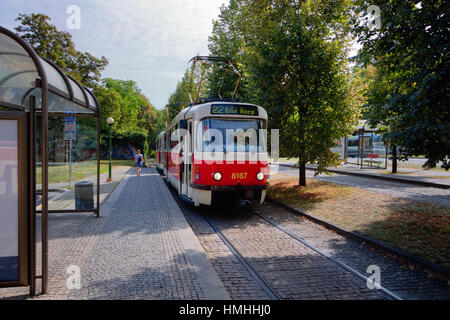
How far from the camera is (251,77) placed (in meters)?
11.9

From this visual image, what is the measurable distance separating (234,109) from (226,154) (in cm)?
136

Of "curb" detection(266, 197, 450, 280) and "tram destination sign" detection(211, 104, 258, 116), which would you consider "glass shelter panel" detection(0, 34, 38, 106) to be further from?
"curb" detection(266, 197, 450, 280)

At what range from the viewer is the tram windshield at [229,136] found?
8398 mm

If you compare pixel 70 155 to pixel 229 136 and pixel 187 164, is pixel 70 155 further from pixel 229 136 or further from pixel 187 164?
pixel 229 136

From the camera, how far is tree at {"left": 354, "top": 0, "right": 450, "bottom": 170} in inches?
178

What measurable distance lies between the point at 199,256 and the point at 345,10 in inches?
393

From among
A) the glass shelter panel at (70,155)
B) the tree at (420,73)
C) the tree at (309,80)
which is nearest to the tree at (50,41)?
the glass shelter panel at (70,155)

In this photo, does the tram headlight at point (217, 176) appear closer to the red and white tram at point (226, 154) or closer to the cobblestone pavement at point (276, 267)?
the red and white tram at point (226, 154)

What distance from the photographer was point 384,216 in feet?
26.3

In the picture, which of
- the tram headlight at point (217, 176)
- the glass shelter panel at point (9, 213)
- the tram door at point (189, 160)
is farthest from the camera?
the tram door at point (189, 160)

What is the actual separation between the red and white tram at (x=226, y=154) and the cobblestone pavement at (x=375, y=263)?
55.7 inches

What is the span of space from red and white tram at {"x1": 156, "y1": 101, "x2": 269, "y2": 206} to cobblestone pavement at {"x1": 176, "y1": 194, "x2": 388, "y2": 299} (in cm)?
100

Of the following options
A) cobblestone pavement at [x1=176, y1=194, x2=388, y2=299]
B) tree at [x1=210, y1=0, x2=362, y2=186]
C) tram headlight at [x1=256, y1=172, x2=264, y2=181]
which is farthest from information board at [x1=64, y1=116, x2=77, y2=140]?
tram headlight at [x1=256, y1=172, x2=264, y2=181]
